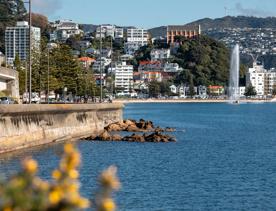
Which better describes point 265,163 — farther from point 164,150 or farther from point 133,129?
point 133,129

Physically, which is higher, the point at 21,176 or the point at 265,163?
the point at 21,176

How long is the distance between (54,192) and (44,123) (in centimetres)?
4708

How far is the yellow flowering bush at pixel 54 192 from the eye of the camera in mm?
5133

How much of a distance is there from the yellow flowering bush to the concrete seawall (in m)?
35.9

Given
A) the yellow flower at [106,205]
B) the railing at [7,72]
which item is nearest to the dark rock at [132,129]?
the railing at [7,72]

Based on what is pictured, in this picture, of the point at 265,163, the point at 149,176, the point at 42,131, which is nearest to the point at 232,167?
the point at 265,163

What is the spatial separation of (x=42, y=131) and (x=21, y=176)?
46.5 m

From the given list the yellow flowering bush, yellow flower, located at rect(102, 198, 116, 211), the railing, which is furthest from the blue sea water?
yellow flower, located at rect(102, 198, 116, 211)

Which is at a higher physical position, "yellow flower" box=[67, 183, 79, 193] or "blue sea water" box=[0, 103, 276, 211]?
"yellow flower" box=[67, 183, 79, 193]

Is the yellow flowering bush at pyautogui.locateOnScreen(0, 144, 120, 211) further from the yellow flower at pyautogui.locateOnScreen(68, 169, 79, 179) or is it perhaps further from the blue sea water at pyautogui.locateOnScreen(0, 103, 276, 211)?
the blue sea water at pyautogui.locateOnScreen(0, 103, 276, 211)

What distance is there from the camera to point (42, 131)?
5147 cm

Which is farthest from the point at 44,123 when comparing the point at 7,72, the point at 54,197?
the point at 54,197

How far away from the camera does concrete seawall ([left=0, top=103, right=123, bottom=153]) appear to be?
42.6 m

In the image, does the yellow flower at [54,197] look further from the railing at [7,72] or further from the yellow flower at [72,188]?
the railing at [7,72]
